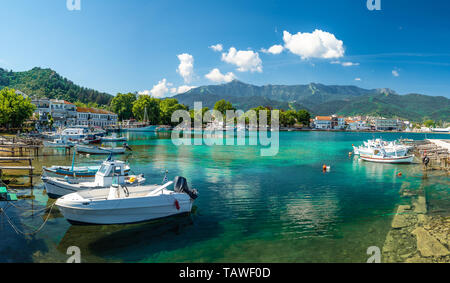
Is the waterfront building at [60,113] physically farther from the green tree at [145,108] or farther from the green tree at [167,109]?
the green tree at [167,109]

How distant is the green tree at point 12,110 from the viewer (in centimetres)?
6638

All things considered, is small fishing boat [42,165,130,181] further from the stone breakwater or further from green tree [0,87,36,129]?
green tree [0,87,36,129]

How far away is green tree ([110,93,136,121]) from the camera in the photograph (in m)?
154

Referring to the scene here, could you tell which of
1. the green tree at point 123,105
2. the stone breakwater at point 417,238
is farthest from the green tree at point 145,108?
the stone breakwater at point 417,238

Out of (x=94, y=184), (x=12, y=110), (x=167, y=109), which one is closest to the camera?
(x=94, y=184)

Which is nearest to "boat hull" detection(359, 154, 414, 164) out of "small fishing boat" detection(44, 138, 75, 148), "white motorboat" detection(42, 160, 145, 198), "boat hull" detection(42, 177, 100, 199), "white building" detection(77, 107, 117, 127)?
"white motorboat" detection(42, 160, 145, 198)

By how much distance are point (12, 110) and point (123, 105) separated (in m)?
88.0

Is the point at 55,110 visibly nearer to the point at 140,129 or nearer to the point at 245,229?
the point at 140,129

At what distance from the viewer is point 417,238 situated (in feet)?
45.2

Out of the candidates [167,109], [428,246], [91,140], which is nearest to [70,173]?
[428,246]

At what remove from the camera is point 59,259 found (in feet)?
36.8

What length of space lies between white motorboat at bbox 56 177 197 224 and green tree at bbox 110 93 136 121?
149m
